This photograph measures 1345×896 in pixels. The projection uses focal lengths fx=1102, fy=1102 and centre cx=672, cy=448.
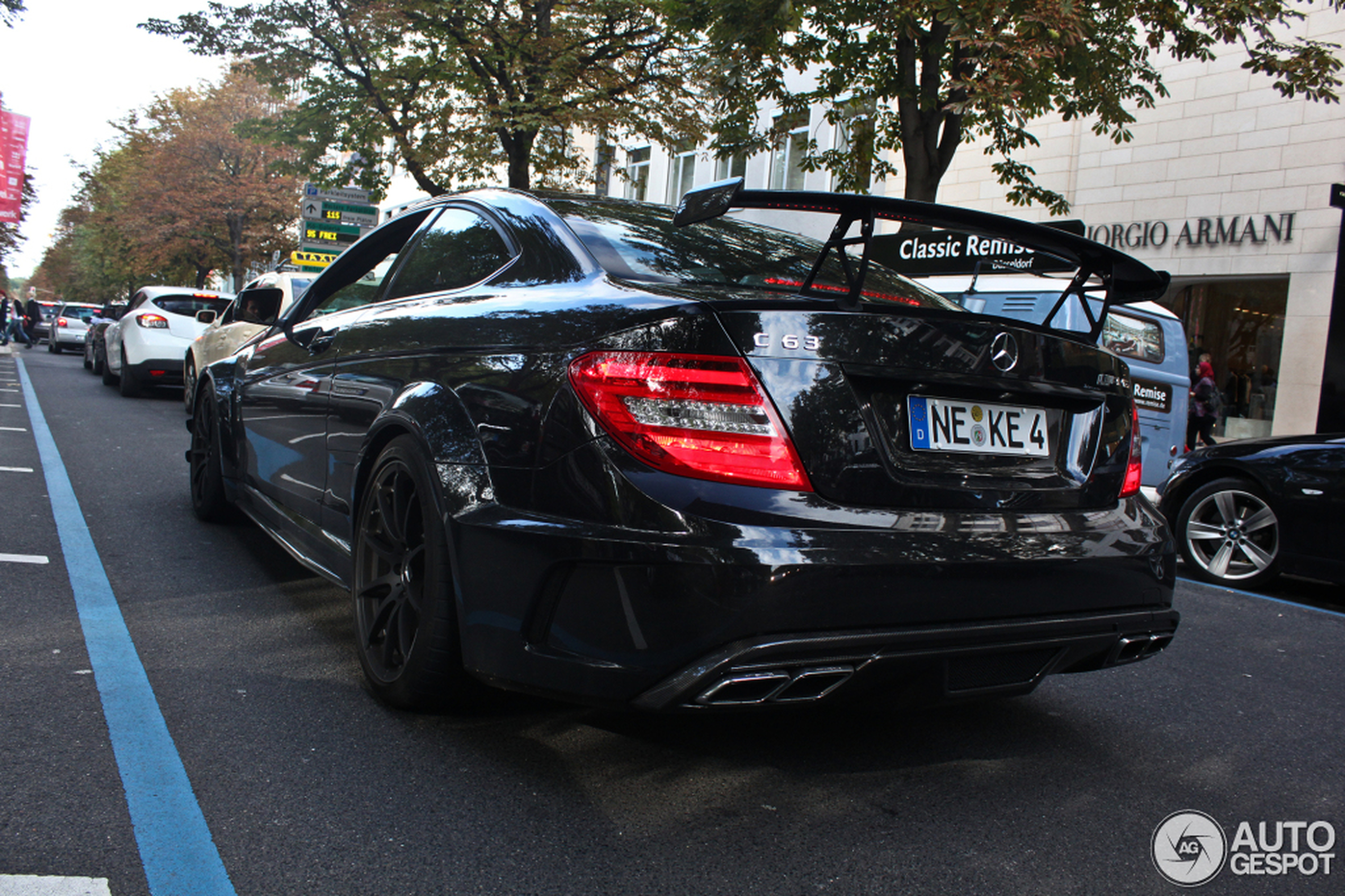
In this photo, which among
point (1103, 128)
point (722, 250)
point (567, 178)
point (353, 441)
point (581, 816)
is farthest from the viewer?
point (567, 178)

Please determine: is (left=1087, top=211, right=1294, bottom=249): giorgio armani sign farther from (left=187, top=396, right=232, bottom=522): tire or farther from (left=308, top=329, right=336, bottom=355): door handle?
(left=308, top=329, right=336, bottom=355): door handle

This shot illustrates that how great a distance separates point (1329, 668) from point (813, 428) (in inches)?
131

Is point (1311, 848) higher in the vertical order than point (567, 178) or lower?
lower

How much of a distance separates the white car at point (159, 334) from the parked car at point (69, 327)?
2091cm

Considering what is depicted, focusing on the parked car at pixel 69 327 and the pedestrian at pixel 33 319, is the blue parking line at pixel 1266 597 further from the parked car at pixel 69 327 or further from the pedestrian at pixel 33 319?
the pedestrian at pixel 33 319

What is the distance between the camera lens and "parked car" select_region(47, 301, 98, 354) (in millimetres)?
33281

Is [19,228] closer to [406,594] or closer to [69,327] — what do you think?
[69,327]

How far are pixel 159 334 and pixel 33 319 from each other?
30185 mm

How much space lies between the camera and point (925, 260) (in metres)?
13.4

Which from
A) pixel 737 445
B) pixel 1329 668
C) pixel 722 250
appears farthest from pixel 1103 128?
pixel 737 445

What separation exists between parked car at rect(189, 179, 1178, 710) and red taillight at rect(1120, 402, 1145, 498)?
0.01 metres

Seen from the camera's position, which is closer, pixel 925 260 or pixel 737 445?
pixel 737 445

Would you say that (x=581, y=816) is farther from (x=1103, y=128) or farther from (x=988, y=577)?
(x=1103, y=128)

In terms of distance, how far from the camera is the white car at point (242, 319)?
5102 mm
